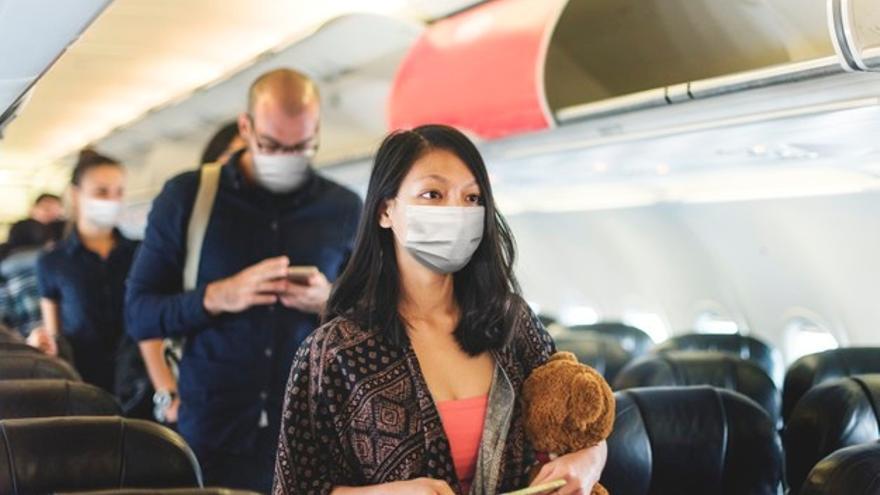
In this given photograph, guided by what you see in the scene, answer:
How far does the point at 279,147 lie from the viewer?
10.4 feet

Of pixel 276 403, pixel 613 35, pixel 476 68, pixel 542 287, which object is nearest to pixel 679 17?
pixel 613 35

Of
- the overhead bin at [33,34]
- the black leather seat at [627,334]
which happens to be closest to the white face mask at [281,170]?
the overhead bin at [33,34]

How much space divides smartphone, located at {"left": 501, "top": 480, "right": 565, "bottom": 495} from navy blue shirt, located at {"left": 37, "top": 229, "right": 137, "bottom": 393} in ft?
11.4

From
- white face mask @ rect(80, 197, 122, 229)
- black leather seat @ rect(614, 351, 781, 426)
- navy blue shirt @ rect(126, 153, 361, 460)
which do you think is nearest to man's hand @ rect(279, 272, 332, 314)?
navy blue shirt @ rect(126, 153, 361, 460)

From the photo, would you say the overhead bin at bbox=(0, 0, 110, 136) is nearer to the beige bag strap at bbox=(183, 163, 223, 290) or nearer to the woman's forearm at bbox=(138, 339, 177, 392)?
the beige bag strap at bbox=(183, 163, 223, 290)

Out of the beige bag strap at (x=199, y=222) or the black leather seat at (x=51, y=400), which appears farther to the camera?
the black leather seat at (x=51, y=400)

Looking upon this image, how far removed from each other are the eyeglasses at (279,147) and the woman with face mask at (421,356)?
95 cm

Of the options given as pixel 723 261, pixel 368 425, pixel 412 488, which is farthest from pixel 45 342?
pixel 723 261

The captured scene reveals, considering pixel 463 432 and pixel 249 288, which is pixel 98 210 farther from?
pixel 463 432

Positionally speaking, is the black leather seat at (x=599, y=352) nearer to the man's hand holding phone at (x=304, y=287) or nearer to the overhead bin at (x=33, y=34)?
the man's hand holding phone at (x=304, y=287)

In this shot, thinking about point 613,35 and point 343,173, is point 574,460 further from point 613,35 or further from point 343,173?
point 343,173

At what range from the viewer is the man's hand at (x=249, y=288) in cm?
301

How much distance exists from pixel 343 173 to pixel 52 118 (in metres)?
5.22

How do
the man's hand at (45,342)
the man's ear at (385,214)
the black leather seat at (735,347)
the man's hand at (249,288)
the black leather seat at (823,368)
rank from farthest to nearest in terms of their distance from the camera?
1. the black leather seat at (735,347)
2. the man's hand at (45,342)
3. the black leather seat at (823,368)
4. the man's hand at (249,288)
5. the man's ear at (385,214)
